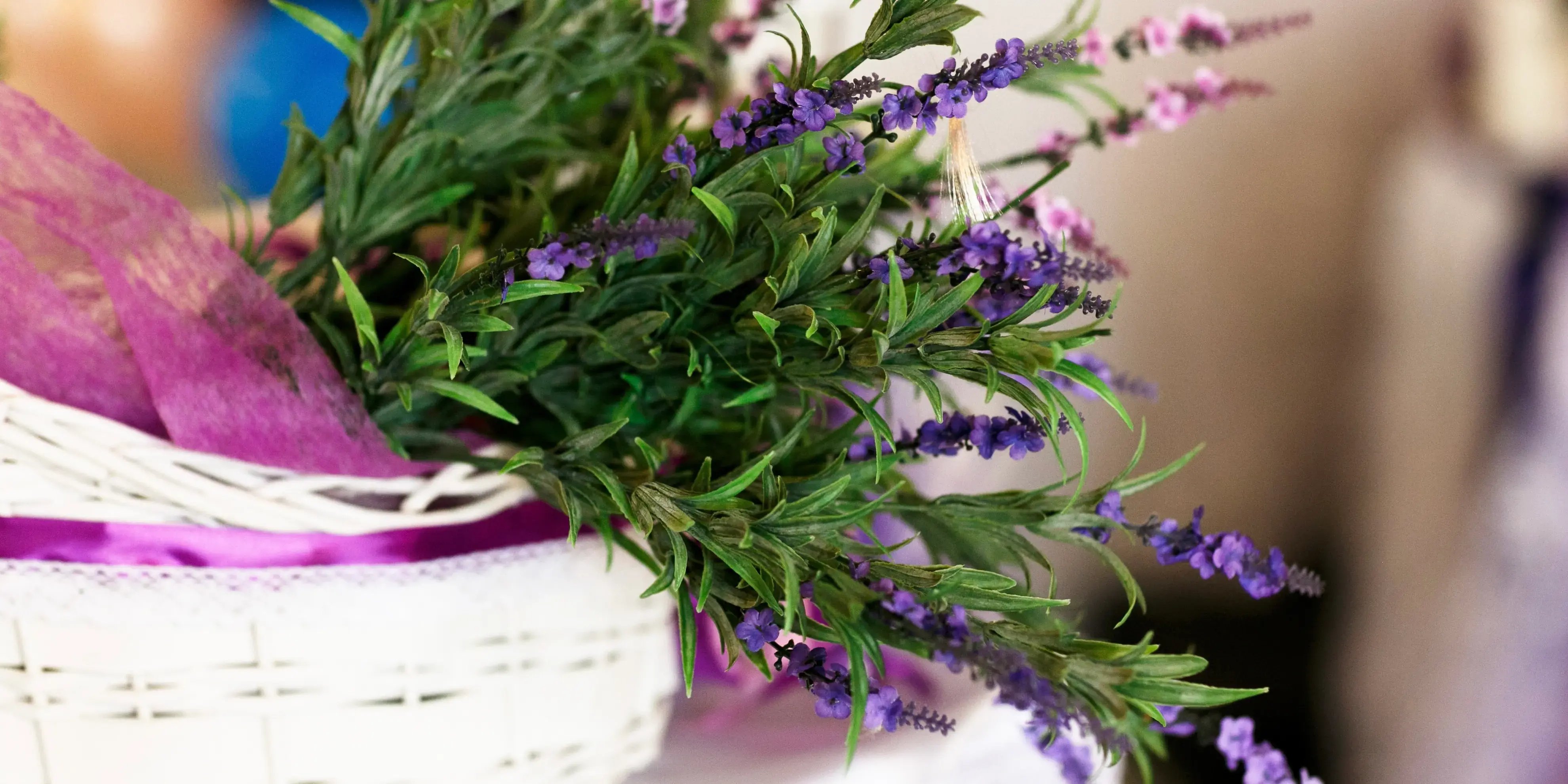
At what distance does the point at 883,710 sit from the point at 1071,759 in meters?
0.11

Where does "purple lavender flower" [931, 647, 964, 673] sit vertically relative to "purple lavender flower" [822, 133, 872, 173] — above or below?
below

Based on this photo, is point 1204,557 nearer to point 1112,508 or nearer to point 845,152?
point 1112,508

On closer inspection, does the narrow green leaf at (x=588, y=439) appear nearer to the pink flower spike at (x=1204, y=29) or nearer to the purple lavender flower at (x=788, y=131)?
the purple lavender flower at (x=788, y=131)

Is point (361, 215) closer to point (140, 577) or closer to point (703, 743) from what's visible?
point (140, 577)

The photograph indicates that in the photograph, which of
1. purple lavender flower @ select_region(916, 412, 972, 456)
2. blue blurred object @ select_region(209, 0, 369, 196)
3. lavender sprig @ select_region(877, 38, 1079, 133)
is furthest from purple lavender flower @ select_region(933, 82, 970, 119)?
blue blurred object @ select_region(209, 0, 369, 196)

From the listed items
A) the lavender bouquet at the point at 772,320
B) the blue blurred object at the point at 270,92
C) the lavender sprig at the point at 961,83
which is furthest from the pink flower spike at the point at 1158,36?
the blue blurred object at the point at 270,92

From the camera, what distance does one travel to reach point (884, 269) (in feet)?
1.02

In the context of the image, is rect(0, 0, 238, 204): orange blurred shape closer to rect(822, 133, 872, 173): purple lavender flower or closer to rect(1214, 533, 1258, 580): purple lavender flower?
rect(822, 133, 872, 173): purple lavender flower

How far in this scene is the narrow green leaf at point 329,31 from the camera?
1.23 feet

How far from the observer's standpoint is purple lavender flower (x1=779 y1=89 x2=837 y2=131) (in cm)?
30

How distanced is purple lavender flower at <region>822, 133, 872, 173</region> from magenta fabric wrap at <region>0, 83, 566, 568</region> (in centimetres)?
19

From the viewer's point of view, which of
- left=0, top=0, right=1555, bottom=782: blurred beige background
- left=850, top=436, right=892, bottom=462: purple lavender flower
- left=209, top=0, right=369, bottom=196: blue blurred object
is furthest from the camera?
left=0, top=0, right=1555, bottom=782: blurred beige background

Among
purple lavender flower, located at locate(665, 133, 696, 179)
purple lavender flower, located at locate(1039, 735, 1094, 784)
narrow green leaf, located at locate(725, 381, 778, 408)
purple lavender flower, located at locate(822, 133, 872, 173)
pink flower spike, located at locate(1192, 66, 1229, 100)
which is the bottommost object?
purple lavender flower, located at locate(1039, 735, 1094, 784)

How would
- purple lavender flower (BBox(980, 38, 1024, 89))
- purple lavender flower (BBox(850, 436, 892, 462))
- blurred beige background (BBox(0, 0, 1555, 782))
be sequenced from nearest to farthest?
1. purple lavender flower (BBox(980, 38, 1024, 89))
2. purple lavender flower (BBox(850, 436, 892, 462))
3. blurred beige background (BBox(0, 0, 1555, 782))
